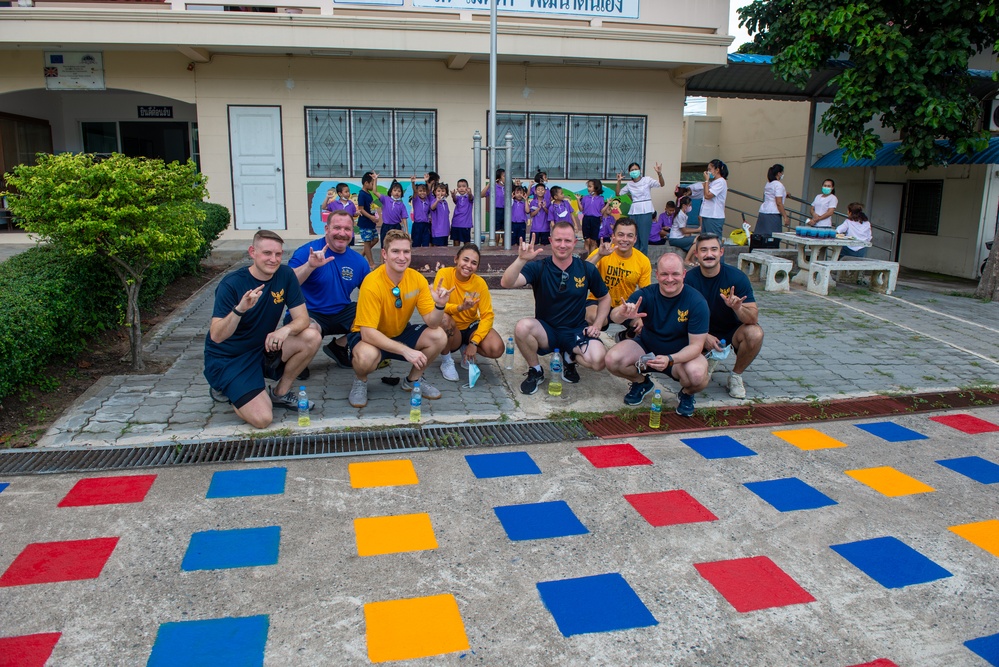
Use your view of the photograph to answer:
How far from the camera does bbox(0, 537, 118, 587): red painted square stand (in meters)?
3.30

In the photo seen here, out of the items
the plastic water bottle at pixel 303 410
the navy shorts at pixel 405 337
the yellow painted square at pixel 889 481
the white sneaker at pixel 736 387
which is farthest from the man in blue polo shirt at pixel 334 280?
the yellow painted square at pixel 889 481

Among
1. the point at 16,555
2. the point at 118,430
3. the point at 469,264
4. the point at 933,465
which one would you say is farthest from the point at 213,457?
the point at 933,465

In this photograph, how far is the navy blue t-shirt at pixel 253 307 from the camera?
5.01 meters

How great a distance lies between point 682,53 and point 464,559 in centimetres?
1261

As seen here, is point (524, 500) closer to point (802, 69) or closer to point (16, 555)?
point (16, 555)

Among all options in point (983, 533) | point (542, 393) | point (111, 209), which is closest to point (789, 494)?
point (983, 533)

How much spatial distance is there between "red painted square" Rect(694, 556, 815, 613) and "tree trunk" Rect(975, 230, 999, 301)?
31.4 feet

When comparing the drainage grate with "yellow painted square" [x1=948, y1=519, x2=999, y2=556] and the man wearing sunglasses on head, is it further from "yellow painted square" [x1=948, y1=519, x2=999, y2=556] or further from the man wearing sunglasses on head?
"yellow painted square" [x1=948, y1=519, x2=999, y2=556]

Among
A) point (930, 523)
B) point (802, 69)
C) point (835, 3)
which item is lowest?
point (930, 523)

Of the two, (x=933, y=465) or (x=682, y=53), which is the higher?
(x=682, y=53)

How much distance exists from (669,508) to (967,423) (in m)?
3.10

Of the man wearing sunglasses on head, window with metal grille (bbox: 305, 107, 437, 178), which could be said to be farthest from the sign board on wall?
the man wearing sunglasses on head

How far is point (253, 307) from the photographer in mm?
5141

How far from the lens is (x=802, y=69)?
11.4 m
